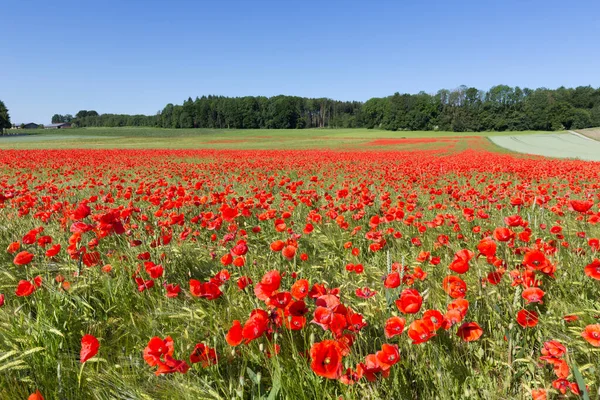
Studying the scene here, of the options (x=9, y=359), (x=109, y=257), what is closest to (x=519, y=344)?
(x=9, y=359)

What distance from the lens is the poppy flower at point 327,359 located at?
106cm

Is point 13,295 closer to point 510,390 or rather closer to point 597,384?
point 510,390

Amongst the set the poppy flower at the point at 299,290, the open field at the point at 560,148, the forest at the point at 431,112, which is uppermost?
the forest at the point at 431,112

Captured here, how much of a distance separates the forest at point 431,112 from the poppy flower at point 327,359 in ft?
293

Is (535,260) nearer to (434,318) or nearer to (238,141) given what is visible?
(434,318)

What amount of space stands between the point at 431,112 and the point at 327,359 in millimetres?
99145

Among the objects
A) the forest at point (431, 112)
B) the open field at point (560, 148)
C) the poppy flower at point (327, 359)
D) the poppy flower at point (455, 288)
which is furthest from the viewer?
the forest at point (431, 112)

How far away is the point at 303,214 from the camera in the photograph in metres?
4.95

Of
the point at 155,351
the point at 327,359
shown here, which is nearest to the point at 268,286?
the point at 327,359

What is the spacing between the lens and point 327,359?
1.11 meters

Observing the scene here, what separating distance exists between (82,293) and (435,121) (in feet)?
319

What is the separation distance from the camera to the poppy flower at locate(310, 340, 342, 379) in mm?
1059

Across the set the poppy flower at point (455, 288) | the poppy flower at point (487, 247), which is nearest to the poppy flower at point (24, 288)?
the poppy flower at point (455, 288)

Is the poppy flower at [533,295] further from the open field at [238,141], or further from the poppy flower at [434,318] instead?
the open field at [238,141]
